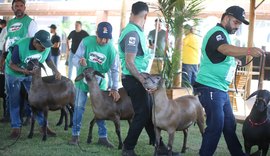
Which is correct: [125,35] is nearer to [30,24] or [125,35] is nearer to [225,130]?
[225,130]

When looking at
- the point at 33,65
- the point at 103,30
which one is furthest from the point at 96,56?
the point at 33,65

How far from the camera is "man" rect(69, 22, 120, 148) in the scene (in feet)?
20.9

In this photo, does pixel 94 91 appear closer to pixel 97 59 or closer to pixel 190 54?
pixel 97 59

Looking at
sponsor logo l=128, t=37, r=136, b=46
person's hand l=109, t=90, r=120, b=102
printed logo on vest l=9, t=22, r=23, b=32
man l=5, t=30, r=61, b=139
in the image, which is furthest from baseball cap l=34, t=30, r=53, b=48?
sponsor logo l=128, t=37, r=136, b=46

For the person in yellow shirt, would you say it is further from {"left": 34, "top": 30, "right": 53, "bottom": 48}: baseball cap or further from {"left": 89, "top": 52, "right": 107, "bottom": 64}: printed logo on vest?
{"left": 34, "top": 30, "right": 53, "bottom": 48}: baseball cap

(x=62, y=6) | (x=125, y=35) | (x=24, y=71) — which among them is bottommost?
(x=24, y=71)

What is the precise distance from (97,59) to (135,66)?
1.32 metres

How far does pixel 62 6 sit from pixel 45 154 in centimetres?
1508

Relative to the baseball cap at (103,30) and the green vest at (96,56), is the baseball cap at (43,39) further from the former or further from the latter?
the baseball cap at (103,30)

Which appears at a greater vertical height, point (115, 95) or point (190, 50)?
point (190, 50)

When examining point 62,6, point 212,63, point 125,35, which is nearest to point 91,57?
point 125,35

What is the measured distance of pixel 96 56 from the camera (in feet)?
21.5

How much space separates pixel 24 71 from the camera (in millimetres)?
6695

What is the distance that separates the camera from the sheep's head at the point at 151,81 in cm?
536
